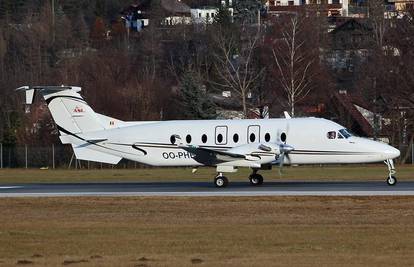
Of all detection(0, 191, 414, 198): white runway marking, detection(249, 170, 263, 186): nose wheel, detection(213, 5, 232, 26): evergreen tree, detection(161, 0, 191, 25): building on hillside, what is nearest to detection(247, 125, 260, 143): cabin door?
detection(249, 170, 263, 186): nose wheel

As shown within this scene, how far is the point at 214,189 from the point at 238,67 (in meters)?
47.4

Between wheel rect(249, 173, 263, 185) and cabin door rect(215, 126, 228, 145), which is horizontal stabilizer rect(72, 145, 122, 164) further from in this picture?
wheel rect(249, 173, 263, 185)

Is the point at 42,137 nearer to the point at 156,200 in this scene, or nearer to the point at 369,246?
the point at 156,200

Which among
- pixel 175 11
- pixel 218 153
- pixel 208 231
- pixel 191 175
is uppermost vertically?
pixel 175 11

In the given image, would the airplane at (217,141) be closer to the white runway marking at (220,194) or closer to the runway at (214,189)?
the runway at (214,189)

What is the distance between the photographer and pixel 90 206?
35938 mm

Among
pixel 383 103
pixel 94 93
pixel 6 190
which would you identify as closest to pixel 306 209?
pixel 6 190

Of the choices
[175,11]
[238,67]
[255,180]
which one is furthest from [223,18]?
[255,180]

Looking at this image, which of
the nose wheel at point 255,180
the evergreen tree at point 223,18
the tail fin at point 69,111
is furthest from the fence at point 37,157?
the evergreen tree at point 223,18

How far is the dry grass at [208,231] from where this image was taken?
922 inches

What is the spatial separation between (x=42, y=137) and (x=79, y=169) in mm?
11252

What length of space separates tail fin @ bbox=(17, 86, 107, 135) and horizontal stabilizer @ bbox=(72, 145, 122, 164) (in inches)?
30.4

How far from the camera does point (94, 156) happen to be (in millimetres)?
44906

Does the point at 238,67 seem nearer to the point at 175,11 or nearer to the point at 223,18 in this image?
the point at 223,18
